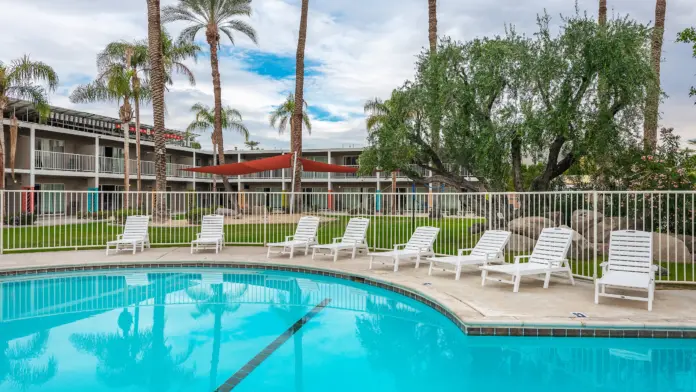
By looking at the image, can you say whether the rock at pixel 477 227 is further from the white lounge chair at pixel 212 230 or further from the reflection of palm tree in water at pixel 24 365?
the reflection of palm tree in water at pixel 24 365

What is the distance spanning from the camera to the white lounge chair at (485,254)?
897 centimetres

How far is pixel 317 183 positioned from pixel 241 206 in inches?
1019

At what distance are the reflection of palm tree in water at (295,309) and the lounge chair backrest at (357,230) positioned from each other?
2.38 meters

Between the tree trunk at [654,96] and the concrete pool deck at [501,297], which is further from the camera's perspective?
the tree trunk at [654,96]

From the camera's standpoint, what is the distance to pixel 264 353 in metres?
5.75

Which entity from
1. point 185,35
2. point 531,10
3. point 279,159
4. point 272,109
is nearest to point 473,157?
point 531,10

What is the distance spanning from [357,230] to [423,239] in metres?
2.01

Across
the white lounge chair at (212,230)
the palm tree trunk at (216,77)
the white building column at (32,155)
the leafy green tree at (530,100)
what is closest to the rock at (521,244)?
the leafy green tree at (530,100)

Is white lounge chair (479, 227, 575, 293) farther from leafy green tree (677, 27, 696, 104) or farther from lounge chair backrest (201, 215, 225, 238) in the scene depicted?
lounge chair backrest (201, 215, 225, 238)

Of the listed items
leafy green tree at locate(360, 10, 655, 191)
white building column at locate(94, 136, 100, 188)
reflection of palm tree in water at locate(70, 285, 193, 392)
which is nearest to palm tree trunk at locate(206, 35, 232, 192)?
white building column at locate(94, 136, 100, 188)

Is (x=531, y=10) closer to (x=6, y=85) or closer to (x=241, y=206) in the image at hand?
(x=241, y=206)

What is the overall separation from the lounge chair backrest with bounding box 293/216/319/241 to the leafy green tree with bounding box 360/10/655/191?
3.30m

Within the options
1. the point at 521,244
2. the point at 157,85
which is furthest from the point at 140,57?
the point at 521,244

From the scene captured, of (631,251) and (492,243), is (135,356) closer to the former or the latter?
(492,243)
